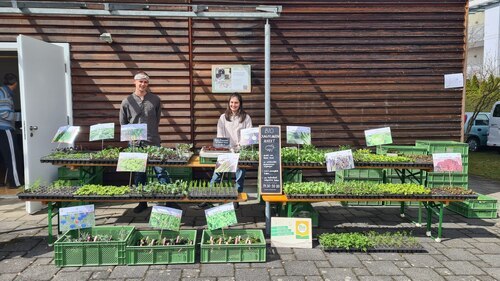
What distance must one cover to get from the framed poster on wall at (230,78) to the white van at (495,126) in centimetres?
1102

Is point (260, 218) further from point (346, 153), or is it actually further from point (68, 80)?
point (68, 80)

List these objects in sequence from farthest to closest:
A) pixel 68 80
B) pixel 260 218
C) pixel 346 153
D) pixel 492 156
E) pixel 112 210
Answer: pixel 492 156 → pixel 68 80 → pixel 112 210 → pixel 260 218 → pixel 346 153

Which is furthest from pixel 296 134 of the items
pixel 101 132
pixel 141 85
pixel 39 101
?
pixel 39 101

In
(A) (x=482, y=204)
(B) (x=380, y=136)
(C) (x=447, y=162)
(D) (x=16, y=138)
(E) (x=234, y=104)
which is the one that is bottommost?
(A) (x=482, y=204)

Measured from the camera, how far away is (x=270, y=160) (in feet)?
16.2

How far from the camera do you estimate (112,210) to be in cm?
618

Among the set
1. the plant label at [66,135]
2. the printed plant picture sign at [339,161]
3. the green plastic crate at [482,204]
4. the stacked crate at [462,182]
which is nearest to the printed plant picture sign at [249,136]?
the printed plant picture sign at [339,161]

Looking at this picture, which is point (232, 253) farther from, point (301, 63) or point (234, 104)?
point (301, 63)

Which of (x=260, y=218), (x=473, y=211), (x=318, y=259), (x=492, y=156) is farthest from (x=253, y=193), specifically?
(x=492, y=156)

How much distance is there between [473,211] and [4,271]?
20.5 feet

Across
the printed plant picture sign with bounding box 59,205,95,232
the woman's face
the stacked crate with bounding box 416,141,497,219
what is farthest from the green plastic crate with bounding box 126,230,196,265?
the stacked crate with bounding box 416,141,497,219

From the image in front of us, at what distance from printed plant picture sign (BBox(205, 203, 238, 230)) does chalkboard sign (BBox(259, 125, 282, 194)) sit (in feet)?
2.24

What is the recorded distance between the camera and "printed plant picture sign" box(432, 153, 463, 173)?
4.95 m

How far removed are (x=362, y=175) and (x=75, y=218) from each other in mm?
4413
